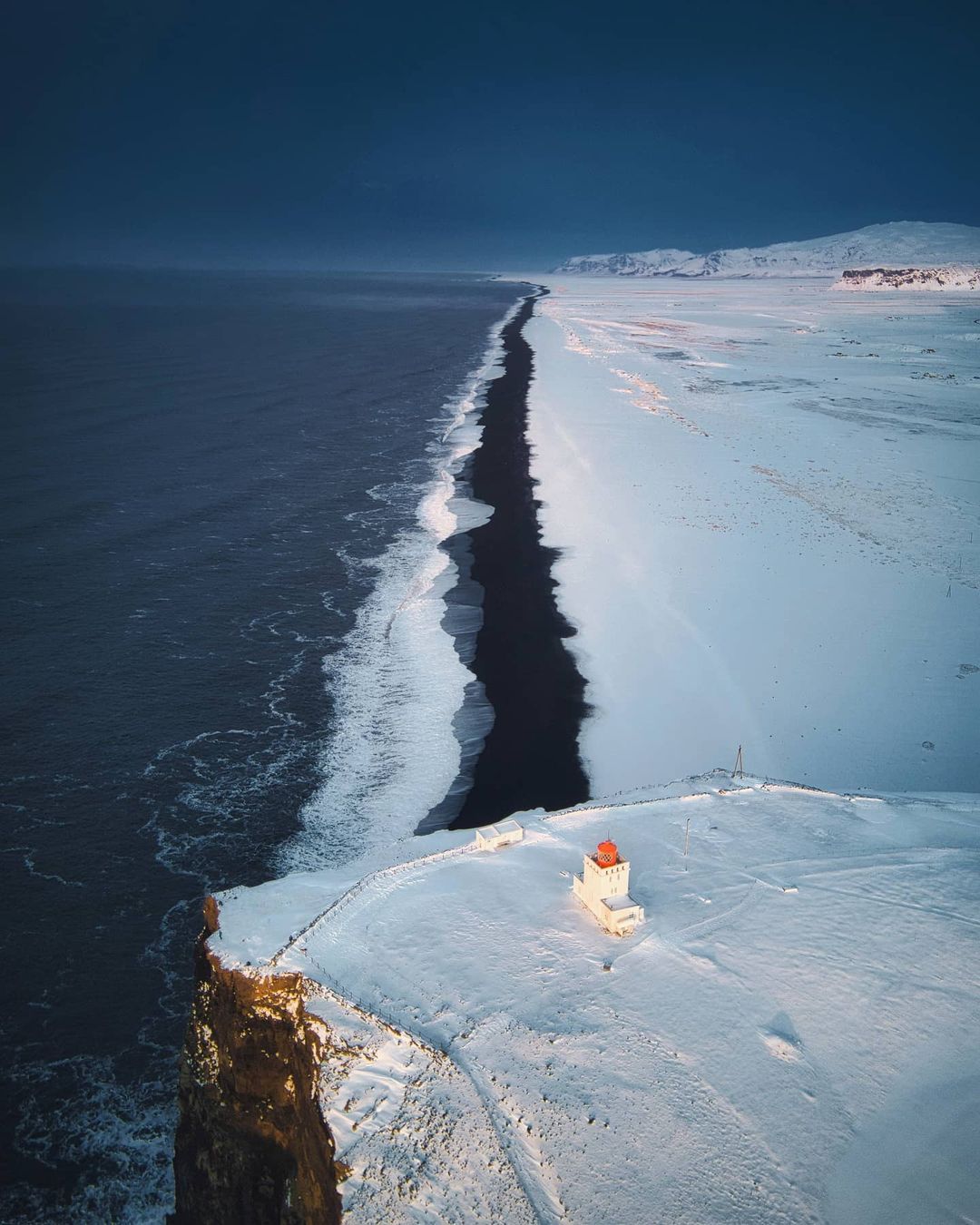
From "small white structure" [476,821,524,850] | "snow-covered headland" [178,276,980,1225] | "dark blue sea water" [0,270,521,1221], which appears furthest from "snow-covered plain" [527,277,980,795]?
"dark blue sea water" [0,270,521,1221]

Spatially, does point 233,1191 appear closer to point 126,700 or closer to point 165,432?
point 126,700

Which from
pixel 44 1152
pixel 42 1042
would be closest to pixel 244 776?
pixel 42 1042

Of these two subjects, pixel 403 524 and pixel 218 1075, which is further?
pixel 403 524

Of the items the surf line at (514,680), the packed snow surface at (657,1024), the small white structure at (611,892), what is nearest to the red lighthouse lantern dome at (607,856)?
the small white structure at (611,892)

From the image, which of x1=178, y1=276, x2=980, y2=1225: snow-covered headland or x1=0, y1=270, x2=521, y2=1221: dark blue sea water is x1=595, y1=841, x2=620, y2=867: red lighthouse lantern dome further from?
x1=0, y1=270, x2=521, y2=1221: dark blue sea water

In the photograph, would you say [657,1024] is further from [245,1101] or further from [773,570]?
[773,570]

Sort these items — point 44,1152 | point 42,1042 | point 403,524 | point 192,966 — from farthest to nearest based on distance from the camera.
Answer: point 403,524
point 192,966
point 42,1042
point 44,1152

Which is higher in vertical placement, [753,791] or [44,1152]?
[753,791]
